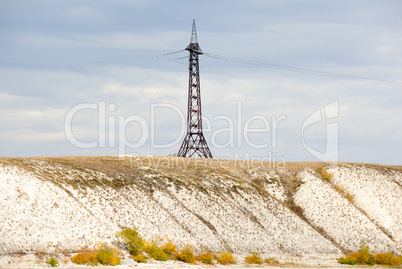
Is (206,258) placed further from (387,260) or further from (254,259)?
(387,260)

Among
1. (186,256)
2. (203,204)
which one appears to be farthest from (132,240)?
(203,204)

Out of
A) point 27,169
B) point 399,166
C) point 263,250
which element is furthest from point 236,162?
point 27,169

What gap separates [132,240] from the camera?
51.1m

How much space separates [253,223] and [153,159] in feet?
69.8

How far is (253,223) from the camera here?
67625 mm

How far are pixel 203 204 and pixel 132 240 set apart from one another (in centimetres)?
1818

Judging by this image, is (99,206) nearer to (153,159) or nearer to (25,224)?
(25,224)

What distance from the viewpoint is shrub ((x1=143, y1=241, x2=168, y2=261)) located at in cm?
5162

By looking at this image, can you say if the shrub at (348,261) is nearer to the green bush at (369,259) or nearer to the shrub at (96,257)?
the green bush at (369,259)

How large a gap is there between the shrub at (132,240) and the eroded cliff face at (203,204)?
57.7 inches

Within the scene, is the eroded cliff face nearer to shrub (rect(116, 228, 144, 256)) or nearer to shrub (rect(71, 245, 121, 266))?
shrub (rect(116, 228, 144, 256))

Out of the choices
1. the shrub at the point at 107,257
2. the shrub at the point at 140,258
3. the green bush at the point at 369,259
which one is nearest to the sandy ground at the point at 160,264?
the shrub at the point at 140,258

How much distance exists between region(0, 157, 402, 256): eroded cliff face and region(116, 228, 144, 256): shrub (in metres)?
1.47

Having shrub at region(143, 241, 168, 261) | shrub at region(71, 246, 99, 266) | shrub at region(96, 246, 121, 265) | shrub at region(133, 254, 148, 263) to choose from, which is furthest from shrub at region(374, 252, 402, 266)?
shrub at region(71, 246, 99, 266)
